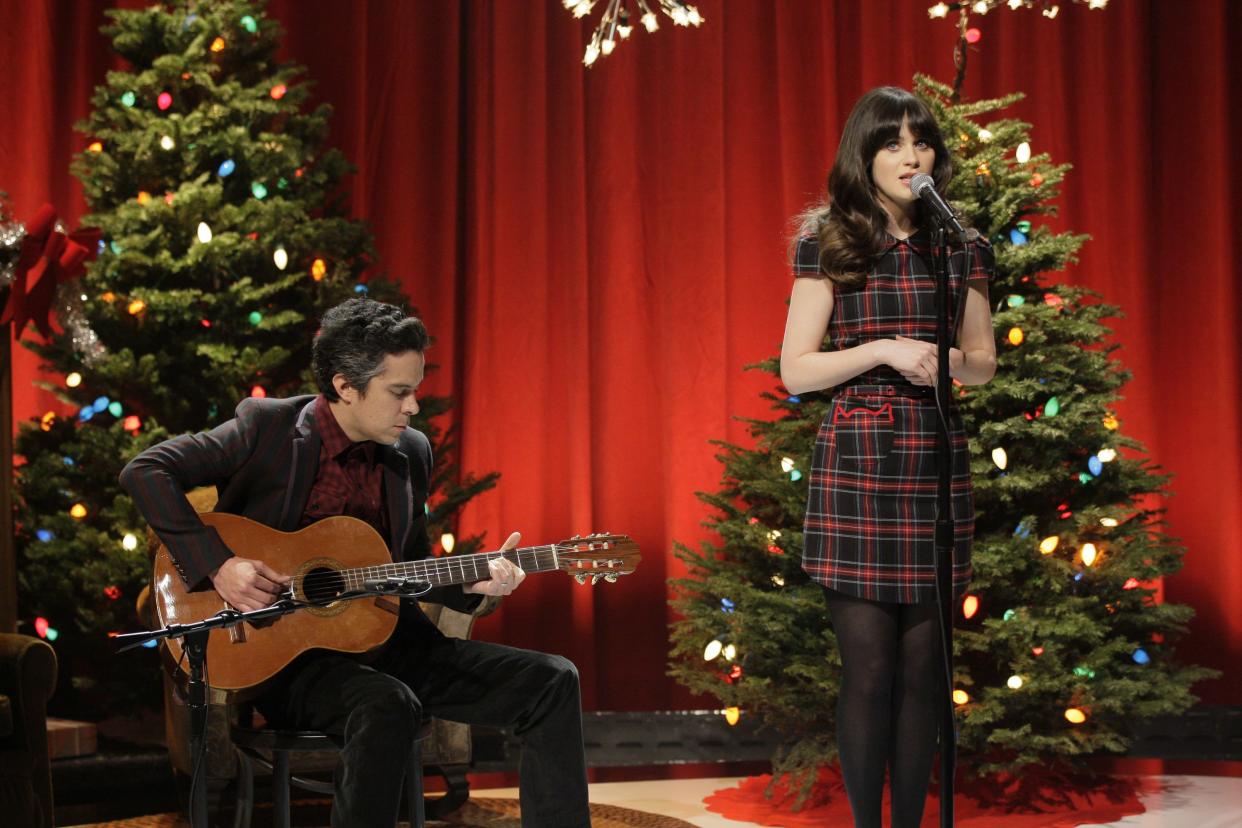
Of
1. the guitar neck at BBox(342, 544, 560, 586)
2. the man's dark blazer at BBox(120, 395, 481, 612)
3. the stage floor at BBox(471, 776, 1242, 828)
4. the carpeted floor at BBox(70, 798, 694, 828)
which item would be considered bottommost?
the stage floor at BBox(471, 776, 1242, 828)

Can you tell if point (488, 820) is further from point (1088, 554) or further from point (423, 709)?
point (1088, 554)

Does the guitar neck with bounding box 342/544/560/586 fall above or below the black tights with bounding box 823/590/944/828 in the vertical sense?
above

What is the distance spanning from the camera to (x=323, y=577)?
2.84 metres

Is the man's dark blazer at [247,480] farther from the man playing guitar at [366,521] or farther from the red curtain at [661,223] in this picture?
the red curtain at [661,223]

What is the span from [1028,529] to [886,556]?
1.53 meters

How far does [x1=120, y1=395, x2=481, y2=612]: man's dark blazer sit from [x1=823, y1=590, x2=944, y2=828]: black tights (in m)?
0.82

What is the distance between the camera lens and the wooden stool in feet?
9.07

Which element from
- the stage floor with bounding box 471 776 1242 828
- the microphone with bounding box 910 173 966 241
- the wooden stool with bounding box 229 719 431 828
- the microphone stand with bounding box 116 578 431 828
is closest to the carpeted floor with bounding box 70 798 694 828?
the stage floor with bounding box 471 776 1242 828

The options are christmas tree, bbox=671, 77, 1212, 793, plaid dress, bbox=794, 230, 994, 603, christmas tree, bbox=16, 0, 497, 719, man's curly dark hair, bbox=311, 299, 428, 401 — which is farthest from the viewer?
christmas tree, bbox=16, 0, 497, 719

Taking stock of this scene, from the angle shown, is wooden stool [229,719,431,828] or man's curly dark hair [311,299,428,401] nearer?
wooden stool [229,719,431,828]

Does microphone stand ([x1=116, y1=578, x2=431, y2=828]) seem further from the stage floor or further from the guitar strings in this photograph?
the stage floor

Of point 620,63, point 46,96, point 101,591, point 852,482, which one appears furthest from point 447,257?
point 852,482

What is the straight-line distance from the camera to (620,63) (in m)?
5.54

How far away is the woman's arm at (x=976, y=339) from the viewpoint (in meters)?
2.83
